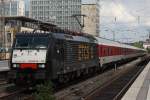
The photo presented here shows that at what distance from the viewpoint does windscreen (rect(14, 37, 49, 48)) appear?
68.7 feet

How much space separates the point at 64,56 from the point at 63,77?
1322 millimetres

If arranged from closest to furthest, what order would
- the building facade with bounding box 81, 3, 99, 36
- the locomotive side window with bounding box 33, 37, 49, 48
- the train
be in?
the train → the locomotive side window with bounding box 33, 37, 49, 48 → the building facade with bounding box 81, 3, 99, 36

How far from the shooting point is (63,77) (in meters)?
23.5

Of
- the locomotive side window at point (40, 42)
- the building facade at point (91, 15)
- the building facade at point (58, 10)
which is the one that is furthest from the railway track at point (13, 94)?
the building facade at point (91, 15)

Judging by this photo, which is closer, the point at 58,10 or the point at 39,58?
the point at 39,58

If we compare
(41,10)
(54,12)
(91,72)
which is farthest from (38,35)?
(41,10)

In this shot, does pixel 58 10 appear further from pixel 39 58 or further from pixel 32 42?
pixel 39 58

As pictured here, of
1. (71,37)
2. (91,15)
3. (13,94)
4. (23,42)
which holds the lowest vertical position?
(13,94)

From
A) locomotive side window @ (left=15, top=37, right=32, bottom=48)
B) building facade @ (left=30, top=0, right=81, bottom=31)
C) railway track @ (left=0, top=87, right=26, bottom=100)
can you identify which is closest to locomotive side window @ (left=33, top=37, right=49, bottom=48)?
locomotive side window @ (left=15, top=37, right=32, bottom=48)

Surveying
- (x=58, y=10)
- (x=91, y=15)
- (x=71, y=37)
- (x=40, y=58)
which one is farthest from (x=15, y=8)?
(x=40, y=58)

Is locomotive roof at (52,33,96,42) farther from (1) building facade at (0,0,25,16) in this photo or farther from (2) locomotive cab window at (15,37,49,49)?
(1) building facade at (0,0,25,16)

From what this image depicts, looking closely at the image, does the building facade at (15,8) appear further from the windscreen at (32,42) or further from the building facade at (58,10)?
the windscreen at (32,42)

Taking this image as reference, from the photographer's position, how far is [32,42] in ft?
69.2

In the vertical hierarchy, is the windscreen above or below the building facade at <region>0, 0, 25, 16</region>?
below
